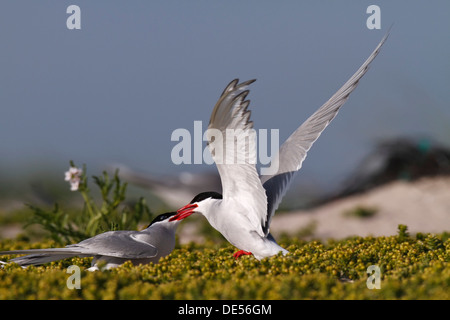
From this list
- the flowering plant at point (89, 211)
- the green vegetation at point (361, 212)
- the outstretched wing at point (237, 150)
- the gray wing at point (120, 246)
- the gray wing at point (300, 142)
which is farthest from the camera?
the green vegetation at point (361, 212)

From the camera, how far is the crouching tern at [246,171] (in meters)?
4.76

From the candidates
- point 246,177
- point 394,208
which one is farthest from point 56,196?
point 246,177

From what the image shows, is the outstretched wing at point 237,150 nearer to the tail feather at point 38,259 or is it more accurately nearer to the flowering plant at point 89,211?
the tail feather at point 38,259

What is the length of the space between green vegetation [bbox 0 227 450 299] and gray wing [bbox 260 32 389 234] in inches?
27.3

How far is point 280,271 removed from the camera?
5055mm

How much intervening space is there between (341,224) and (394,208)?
1442 millimetres

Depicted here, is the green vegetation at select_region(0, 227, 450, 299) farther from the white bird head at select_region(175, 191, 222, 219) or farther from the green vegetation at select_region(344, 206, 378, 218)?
the green vegetation at select_region(344, 206, 378, 218)

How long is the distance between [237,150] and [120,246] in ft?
5.32

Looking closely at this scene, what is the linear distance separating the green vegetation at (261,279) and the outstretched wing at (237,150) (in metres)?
0.54

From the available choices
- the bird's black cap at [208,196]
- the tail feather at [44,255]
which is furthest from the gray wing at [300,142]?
the tail feather at [44,255]

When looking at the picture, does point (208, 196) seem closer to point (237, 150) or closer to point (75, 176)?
point (237, 150)

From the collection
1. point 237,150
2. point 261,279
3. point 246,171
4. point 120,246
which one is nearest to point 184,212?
point 120,246

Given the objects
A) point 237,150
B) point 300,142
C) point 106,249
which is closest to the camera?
point 237,150

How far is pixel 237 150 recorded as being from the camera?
495 centimetres
